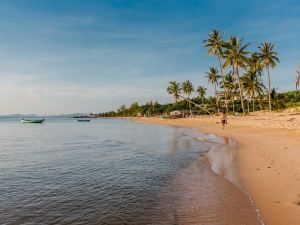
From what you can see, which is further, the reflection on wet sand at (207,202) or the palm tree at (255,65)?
the palm tree at (255,65)

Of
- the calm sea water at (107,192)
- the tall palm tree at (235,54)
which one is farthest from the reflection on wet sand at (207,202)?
the tall palm tree at (235,54)

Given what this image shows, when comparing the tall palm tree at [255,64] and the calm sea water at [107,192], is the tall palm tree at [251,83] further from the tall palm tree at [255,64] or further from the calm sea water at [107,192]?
the calm sea water at [107,192]

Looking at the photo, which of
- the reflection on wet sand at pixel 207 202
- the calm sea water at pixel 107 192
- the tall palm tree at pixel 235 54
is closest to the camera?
the reflection on wet sand at pixel 207 202

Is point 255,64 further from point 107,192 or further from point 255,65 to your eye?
point 107,192

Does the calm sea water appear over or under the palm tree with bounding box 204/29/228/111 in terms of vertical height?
under

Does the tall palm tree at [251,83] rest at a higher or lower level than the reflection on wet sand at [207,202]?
higher

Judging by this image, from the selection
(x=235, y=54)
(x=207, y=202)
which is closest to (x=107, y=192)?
(x=207, y=202)

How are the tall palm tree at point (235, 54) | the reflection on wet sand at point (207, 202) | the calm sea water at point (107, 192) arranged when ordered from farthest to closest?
1. the tall palm tree at point (235, 54)
2. the calm sea water at point (107, 192)
3. the reflection on wet sand at point (207, 202)

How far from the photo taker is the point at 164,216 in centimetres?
772

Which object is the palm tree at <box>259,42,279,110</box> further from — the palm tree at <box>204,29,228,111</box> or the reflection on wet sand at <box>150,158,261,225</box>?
the reflection on wet sand at <box>150,158,261,225</box>

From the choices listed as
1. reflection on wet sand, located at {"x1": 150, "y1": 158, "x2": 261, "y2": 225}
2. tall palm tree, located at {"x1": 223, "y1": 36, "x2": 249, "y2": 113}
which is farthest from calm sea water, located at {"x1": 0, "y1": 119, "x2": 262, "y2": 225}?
tall palm tree, located at {"x1": 223, "y1": 36, "x2": 249, "y2": 113}

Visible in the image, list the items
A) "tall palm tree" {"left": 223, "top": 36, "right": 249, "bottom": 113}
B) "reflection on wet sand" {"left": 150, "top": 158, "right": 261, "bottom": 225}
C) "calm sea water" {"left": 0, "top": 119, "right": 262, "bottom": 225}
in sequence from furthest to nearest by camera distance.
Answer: "tall palm tree" {"left": 223, "top": 36, "right": 249, "bottom": 113} → "calm sea water" {"left": 0, "top": 119, "right": 262, "bottom": 225} → "reflection on wet sand" {"left": 150, "top": 158, "right": 261, "bottom": 225}

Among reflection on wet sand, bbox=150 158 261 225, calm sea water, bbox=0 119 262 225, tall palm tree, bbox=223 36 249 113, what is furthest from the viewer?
tall palm tree, bbox=223 36 249 113

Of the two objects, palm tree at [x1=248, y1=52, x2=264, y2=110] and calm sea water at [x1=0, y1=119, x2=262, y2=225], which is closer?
calm sea water at [x1=0, y1=119, x2=262, y2=225]
